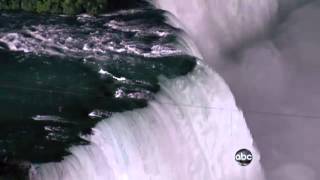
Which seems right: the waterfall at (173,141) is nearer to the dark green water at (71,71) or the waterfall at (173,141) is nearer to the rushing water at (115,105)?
the rushing water at (115,105)

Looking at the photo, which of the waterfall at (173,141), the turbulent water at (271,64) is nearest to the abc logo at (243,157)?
the waterfall at (173,141)

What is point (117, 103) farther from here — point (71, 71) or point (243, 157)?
point (243, 157)

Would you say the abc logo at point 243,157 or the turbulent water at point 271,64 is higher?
the turbulent water at point 271,64

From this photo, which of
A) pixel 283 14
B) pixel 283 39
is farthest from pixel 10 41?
pixel 283 14

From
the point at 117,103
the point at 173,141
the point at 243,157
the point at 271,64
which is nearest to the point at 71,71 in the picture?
the point at 117,103

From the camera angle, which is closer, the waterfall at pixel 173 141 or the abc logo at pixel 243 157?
the waterfall at pixel 173 141

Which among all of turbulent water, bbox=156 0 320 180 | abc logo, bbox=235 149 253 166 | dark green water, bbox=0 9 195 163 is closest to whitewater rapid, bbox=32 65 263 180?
dark green water, bbox=0 9 195 163

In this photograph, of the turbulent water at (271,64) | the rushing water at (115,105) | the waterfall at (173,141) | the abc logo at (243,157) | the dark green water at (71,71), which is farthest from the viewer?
the turbulent water at (271,64)

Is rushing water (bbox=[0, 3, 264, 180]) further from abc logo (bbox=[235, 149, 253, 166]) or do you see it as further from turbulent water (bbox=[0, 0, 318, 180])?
abc logo (bbox=[235, 149, 253, 166])
